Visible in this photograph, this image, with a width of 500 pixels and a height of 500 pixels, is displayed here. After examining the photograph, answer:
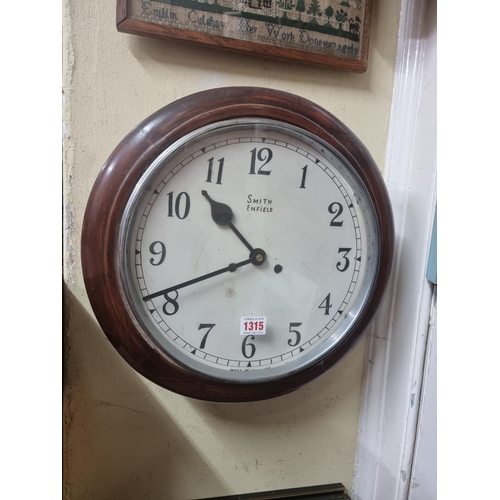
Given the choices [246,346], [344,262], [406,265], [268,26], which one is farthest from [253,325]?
[268,26]

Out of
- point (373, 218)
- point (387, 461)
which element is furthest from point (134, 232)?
point (387, 461)

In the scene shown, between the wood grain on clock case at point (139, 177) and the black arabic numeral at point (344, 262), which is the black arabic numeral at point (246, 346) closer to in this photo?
the wood grain on clock case at point (139, 177)

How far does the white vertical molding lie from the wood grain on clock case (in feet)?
0.40

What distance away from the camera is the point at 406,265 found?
696 millimetres

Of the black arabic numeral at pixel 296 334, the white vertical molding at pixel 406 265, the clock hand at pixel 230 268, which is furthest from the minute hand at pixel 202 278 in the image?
the white vertical molding at pixel 406 265

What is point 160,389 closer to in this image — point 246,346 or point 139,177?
point 246,346

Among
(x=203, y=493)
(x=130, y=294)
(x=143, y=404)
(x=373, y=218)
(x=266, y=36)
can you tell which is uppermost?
(x=266, y=36)

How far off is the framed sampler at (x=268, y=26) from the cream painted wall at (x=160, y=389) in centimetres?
4

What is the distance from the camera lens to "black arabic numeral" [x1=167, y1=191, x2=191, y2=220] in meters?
0.54

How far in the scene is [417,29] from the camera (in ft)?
2.23

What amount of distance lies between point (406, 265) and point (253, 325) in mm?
277

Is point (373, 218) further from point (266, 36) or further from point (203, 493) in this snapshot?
point (203, 493)

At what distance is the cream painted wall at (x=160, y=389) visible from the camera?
0.59m

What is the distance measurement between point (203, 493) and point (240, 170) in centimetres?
52
